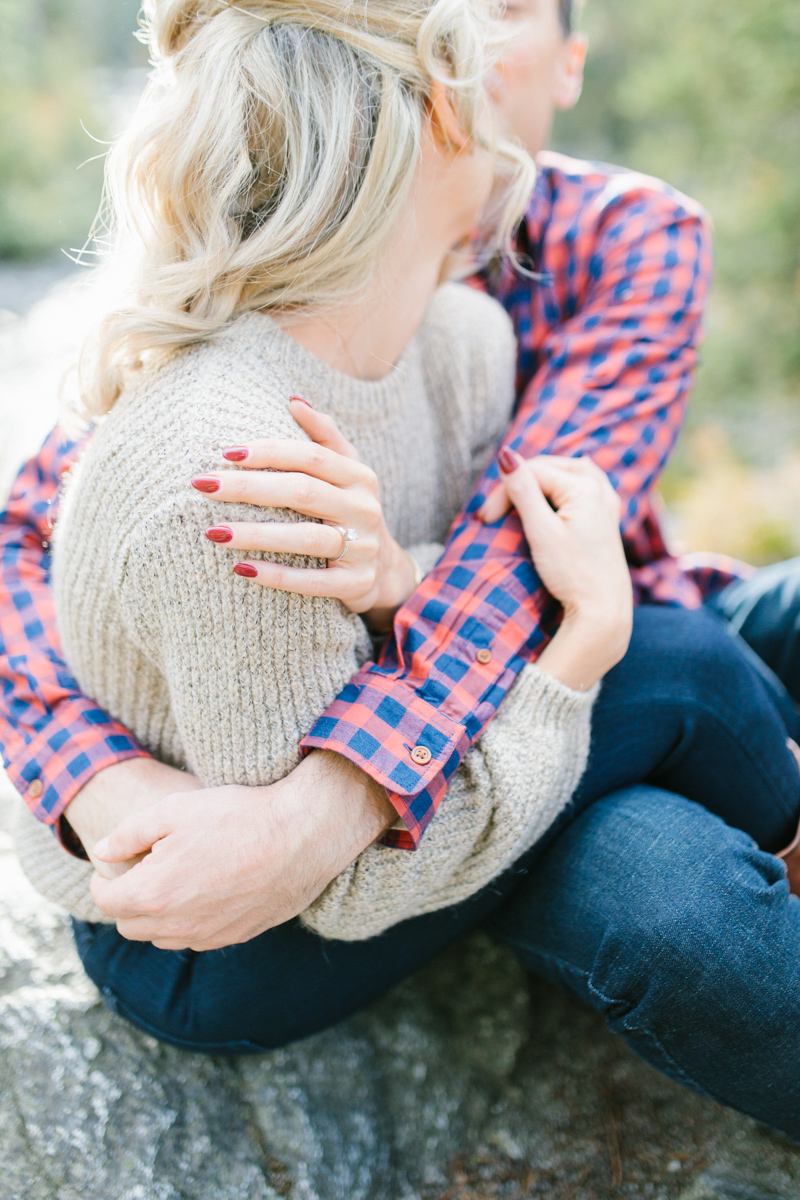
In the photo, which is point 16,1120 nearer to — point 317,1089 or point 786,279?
point 317,1089

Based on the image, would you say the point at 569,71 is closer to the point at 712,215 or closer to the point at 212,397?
the point at 212,397

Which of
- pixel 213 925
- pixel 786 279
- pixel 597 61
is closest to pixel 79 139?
pixel 597 61

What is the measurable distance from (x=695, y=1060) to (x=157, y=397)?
3.53ft

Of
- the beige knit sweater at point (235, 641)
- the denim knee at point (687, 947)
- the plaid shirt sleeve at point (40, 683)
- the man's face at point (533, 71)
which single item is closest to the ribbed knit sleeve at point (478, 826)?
the beige knit sweater at point (235, 641)

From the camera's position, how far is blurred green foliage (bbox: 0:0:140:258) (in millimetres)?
6914

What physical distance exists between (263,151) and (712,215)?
18.5 ft

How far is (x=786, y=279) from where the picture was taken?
5.32m

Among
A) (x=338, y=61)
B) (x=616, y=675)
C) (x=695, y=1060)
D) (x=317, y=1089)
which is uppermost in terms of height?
(x=338, y=61)

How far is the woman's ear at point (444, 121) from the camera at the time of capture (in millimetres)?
1015

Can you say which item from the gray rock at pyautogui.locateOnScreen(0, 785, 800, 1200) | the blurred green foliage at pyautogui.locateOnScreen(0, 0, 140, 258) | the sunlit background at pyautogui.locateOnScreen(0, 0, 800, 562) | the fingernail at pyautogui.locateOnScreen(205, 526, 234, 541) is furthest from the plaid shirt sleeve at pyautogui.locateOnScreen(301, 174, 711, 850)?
the blurred green foliage at pyautogui.locateOnScreen(0, 0, 140, 258)

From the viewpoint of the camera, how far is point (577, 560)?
1181 millimetres

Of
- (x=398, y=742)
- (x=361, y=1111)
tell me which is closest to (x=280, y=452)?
(x=398, y=742)

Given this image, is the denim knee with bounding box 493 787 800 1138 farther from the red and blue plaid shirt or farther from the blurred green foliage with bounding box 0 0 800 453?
the blurred green foliage with bounding box 0 0 800 453

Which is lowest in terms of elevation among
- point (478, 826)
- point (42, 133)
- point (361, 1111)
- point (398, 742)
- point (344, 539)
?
point (361, 1111)
